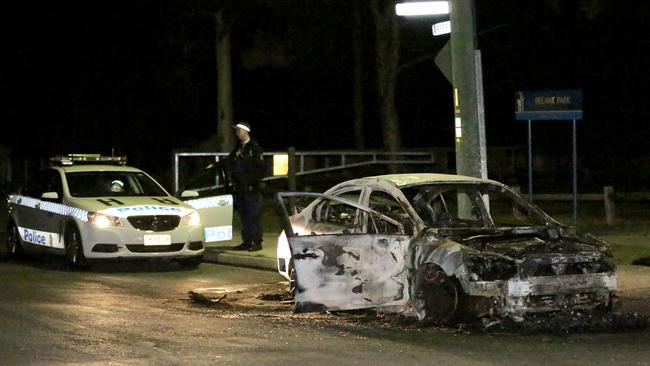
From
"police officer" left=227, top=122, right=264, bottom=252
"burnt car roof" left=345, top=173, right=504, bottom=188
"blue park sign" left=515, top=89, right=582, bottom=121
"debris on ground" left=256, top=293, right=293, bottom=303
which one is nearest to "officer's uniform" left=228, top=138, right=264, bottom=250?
"police officer" left=227, top=122, right=264, bottom=252

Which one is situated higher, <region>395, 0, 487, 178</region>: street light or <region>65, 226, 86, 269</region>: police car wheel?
<region>395, 0, 487, 178</region>: street light

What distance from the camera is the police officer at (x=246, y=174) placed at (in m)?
16.9

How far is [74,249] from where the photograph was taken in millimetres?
15461

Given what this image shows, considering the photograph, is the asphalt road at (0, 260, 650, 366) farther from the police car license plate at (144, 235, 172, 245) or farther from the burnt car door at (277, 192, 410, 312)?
the police car license plate at (144, 235, 172, 245)

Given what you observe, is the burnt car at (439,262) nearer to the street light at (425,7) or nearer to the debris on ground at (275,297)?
the debris on ground at (275,297)

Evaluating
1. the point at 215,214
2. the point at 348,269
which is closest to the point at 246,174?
the point at 215,214

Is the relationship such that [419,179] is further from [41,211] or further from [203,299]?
[41,211]

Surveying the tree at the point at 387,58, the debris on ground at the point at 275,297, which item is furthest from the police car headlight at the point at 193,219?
the tree at the point at 387,58

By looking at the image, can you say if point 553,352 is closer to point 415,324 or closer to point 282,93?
point 415,324

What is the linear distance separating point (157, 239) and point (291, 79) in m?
36.0

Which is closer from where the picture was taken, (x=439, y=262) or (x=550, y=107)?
(x=439, y=262)

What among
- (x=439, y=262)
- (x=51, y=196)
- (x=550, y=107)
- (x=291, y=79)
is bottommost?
(x=439, y=262)

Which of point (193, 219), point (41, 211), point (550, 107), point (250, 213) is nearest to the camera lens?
point (193, 219)

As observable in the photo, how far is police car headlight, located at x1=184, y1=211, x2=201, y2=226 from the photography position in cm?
1564
